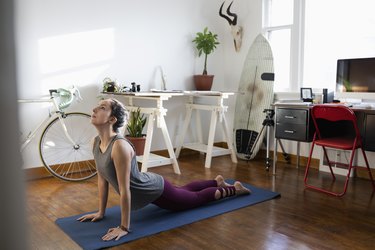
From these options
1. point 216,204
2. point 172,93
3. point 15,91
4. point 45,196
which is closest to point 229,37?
point 172,93

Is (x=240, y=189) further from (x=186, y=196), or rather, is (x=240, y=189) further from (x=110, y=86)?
(x=110, y=86)

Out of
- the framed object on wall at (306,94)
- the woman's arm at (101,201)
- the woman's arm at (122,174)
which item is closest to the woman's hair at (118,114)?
the woman's arm at (122,174)

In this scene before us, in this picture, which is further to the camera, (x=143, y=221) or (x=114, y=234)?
(x=143, y=221)

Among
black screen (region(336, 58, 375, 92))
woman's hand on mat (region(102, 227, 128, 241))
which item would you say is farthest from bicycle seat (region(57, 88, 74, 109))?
black screen (region(336, 58, 375, 92))

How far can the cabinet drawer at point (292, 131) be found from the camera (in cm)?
364

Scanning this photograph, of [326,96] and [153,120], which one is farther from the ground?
[326,96]

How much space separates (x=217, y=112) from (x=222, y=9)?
1692mm

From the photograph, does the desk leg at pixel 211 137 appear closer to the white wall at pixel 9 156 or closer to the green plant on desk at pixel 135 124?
the green plant on desk at pixel 135 124

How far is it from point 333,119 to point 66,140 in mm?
2731

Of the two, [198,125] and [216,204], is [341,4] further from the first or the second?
[216,204]

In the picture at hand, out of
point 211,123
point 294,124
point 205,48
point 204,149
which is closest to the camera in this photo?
point 294,124

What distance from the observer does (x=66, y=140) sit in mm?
4043

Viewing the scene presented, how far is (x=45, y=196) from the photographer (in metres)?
3.25

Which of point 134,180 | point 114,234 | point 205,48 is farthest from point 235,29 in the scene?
point 114,234
